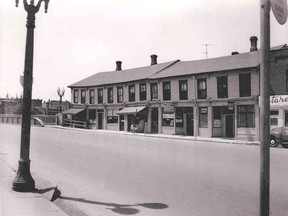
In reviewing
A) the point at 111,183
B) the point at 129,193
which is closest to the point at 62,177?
the point at 111,183

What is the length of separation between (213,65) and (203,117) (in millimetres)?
5059

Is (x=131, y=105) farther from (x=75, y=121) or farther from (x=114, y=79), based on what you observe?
(x=75, y=121)

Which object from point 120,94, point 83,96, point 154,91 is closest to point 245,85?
point 154,91

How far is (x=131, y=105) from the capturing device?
37.6 m

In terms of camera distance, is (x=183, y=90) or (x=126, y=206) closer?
(x=126, y=206)

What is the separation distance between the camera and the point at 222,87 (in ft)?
94.4

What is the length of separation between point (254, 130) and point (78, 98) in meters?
26.7

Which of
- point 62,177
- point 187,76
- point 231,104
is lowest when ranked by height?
point 62,177

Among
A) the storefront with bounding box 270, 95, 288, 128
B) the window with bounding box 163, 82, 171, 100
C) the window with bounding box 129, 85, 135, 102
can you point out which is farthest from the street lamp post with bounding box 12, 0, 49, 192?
the window with bounding box 129, 85, 135, 102

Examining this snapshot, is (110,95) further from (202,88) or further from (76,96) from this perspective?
(202,88)

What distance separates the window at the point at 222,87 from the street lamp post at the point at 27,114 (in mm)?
22958

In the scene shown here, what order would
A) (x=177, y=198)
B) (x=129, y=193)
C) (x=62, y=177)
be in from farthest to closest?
(x=62, y=177) < (x=129, y=193) < (x=177, y=198)

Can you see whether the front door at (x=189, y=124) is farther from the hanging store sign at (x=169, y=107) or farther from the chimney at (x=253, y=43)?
the chimney at (x=253, y=43)

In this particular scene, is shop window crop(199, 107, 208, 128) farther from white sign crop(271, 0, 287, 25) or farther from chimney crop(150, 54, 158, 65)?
white sign crop(271, 0, 287, 25)
